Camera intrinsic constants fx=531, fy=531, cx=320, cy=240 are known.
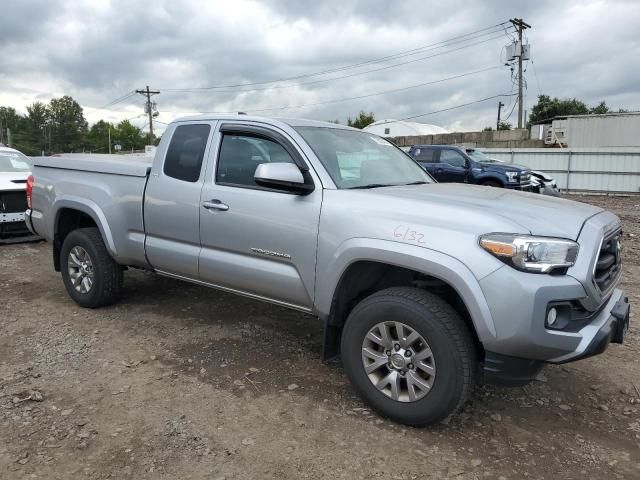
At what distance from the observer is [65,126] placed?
97188mm

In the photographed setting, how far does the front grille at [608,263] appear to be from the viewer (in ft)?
9.51

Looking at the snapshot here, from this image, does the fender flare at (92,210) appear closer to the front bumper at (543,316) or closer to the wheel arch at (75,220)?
the wheel arch at (75,220)

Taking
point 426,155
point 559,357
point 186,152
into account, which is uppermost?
point 426,155

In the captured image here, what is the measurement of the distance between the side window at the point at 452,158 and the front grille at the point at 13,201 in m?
10.9

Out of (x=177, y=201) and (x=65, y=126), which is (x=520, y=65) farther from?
(x=65, y=126)

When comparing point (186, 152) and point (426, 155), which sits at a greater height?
point (426, 155)

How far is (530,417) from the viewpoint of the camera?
3334 mm

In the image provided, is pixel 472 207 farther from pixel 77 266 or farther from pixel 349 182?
pixel 77 266

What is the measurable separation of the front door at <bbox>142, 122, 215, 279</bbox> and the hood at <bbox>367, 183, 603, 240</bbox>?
1.53 metres

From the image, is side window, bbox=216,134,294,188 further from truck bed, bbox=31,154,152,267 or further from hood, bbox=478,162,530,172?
hood, bbox=478,162,530,172

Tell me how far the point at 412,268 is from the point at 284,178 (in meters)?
1.00

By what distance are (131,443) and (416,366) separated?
1.65 metres

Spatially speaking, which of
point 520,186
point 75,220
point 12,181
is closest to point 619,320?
point 75,220

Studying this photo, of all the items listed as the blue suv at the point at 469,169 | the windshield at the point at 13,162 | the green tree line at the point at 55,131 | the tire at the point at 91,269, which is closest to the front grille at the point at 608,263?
the tire at the point at 91,269
